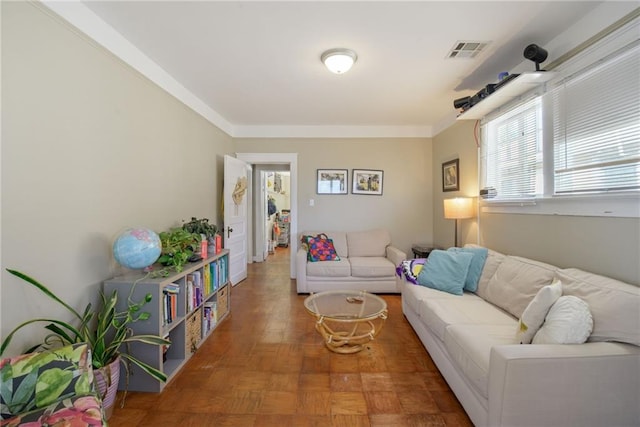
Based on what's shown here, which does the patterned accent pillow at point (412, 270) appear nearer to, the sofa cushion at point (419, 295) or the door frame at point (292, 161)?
the sofa cushion at point (419, 295)

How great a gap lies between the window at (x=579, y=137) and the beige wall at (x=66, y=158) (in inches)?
125

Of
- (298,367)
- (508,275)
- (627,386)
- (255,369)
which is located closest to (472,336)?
(627,386)

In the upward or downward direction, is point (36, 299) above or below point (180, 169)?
below

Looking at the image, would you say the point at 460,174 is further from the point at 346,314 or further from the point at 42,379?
the point at 42,379

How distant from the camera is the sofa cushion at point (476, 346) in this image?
1.35 meters

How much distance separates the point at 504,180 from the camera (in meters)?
2.60

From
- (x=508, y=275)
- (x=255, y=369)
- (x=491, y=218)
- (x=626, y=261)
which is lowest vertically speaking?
(x=255, y=369)

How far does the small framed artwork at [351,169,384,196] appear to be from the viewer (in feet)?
14.2

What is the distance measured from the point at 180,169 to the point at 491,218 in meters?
3.29

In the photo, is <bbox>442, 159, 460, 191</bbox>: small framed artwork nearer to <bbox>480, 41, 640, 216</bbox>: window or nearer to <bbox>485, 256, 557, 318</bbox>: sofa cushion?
<bbox>480, 41, 640, 216</bbox>: window

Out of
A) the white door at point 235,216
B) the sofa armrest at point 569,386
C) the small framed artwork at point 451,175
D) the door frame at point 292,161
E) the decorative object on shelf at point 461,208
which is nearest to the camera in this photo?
the sofa armrest at point 569,386

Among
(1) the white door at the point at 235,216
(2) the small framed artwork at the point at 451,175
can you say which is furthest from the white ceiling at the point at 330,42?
(1) the white door at the point at 235,216

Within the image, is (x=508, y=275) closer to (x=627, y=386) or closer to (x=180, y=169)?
(x=627, y=386)

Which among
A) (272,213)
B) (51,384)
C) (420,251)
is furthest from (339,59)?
(272,213)
